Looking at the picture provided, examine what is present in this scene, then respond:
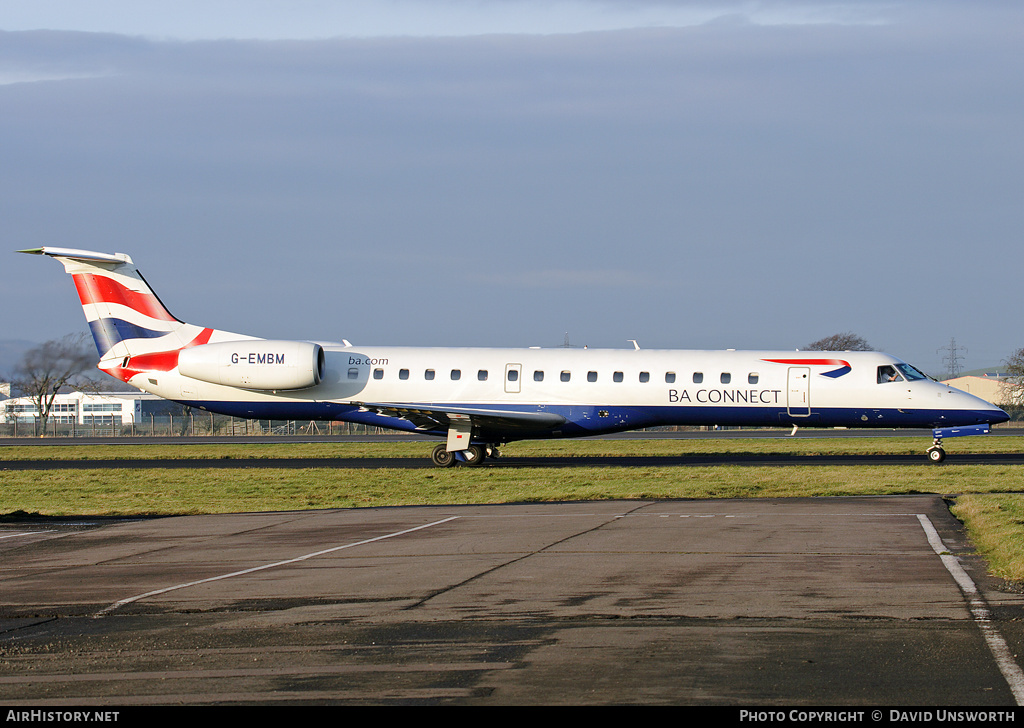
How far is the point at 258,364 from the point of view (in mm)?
29438

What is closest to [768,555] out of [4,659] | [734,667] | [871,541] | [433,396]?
[871,541]

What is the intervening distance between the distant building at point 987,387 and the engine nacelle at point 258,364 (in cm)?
8825

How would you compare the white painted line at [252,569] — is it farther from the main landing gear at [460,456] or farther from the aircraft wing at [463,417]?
the main landing gear at [460,456]

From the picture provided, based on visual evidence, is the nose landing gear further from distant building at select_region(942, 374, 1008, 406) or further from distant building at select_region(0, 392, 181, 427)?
distant building at select_region(0, 392, 181, 427)

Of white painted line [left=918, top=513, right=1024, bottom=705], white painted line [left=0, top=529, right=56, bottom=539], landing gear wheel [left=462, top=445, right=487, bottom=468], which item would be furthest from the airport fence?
white painted line [left=918, top=513, right=1024, bottom=705]

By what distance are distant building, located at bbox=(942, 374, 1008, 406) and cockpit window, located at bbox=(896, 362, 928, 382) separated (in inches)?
3111

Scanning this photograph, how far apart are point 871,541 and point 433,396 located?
18.1 metres

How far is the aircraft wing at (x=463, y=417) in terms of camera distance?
91.2 ft

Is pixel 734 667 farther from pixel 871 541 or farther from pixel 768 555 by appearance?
pixel 871 541

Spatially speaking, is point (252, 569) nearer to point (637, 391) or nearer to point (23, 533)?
point (23, 533)

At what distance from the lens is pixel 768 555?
11.8 metres

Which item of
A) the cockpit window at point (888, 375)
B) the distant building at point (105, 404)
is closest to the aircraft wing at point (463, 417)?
the cockpit window at point (888, 375)

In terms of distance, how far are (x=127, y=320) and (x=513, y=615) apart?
25000 mm

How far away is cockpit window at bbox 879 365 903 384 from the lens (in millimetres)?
28984
